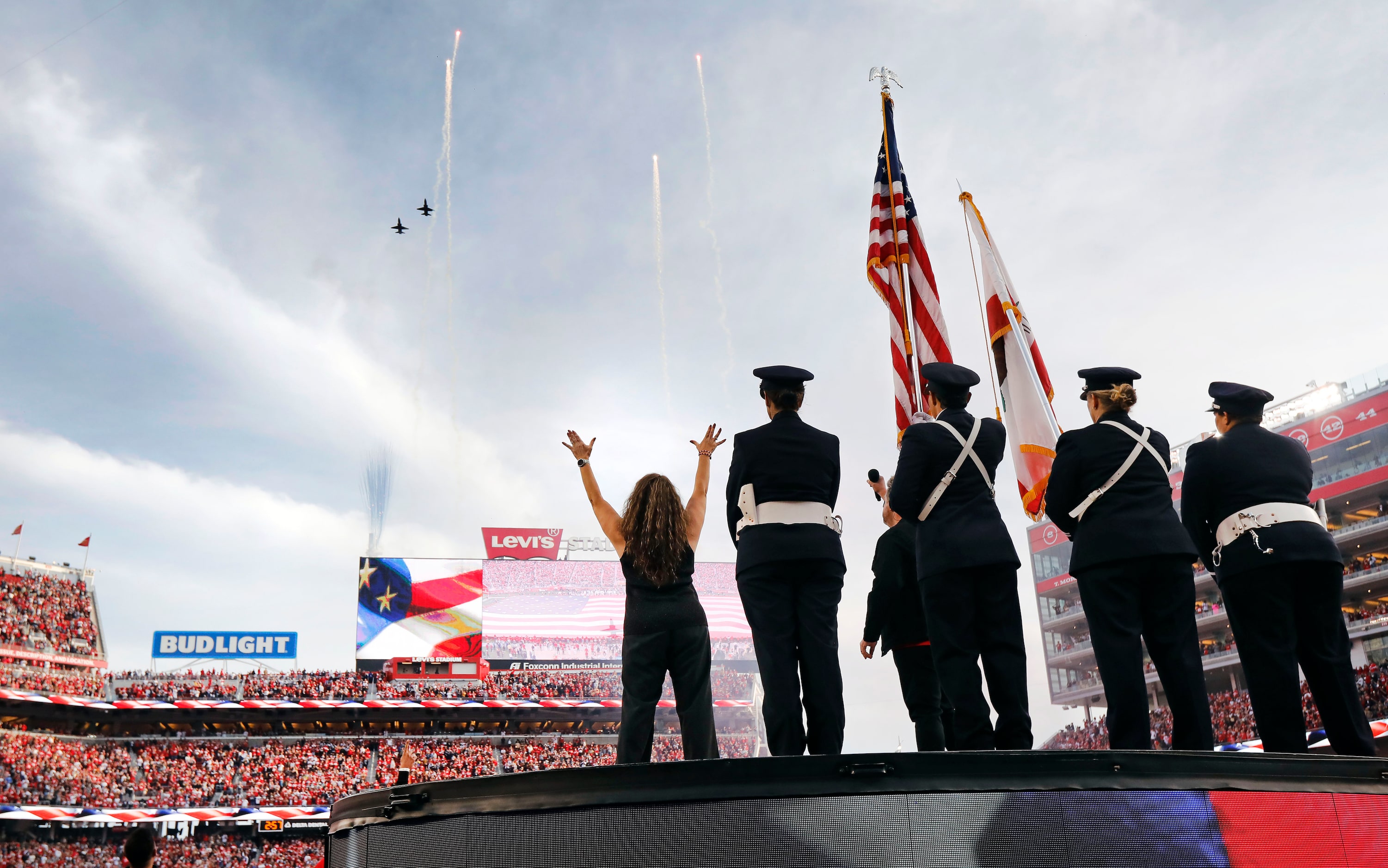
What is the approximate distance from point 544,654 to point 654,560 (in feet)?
131

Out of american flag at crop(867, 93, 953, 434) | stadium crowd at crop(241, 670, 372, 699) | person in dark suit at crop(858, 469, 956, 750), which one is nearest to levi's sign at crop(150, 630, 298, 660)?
stadium crowd at crop(241, 670, 372, 699)

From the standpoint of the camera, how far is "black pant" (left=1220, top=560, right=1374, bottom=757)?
4469 mm

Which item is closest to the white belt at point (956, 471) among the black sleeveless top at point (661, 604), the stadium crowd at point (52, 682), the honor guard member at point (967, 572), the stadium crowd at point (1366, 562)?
the honor guard member at point (967, 572)

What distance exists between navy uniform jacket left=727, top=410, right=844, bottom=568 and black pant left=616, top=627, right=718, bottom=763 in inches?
21.6

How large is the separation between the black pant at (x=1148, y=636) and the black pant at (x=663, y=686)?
6.32 feet

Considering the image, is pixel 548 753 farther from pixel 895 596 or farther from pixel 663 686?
pixel 663 686

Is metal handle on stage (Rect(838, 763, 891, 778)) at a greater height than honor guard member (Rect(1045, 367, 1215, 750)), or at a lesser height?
lesser

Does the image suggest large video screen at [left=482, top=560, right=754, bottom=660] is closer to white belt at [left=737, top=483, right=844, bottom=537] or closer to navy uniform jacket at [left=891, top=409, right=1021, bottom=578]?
white belt at [left=737, top=483, right=844, bottom=537]

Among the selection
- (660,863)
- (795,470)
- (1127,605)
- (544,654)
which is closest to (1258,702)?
(1127,605)

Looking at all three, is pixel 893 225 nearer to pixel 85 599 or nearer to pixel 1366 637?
pixel 1366 637

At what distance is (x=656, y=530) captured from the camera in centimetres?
466

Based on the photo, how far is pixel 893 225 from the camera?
8906 millimetres

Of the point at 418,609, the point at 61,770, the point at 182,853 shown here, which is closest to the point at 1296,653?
the point at 182,853

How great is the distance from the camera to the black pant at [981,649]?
439 cm
